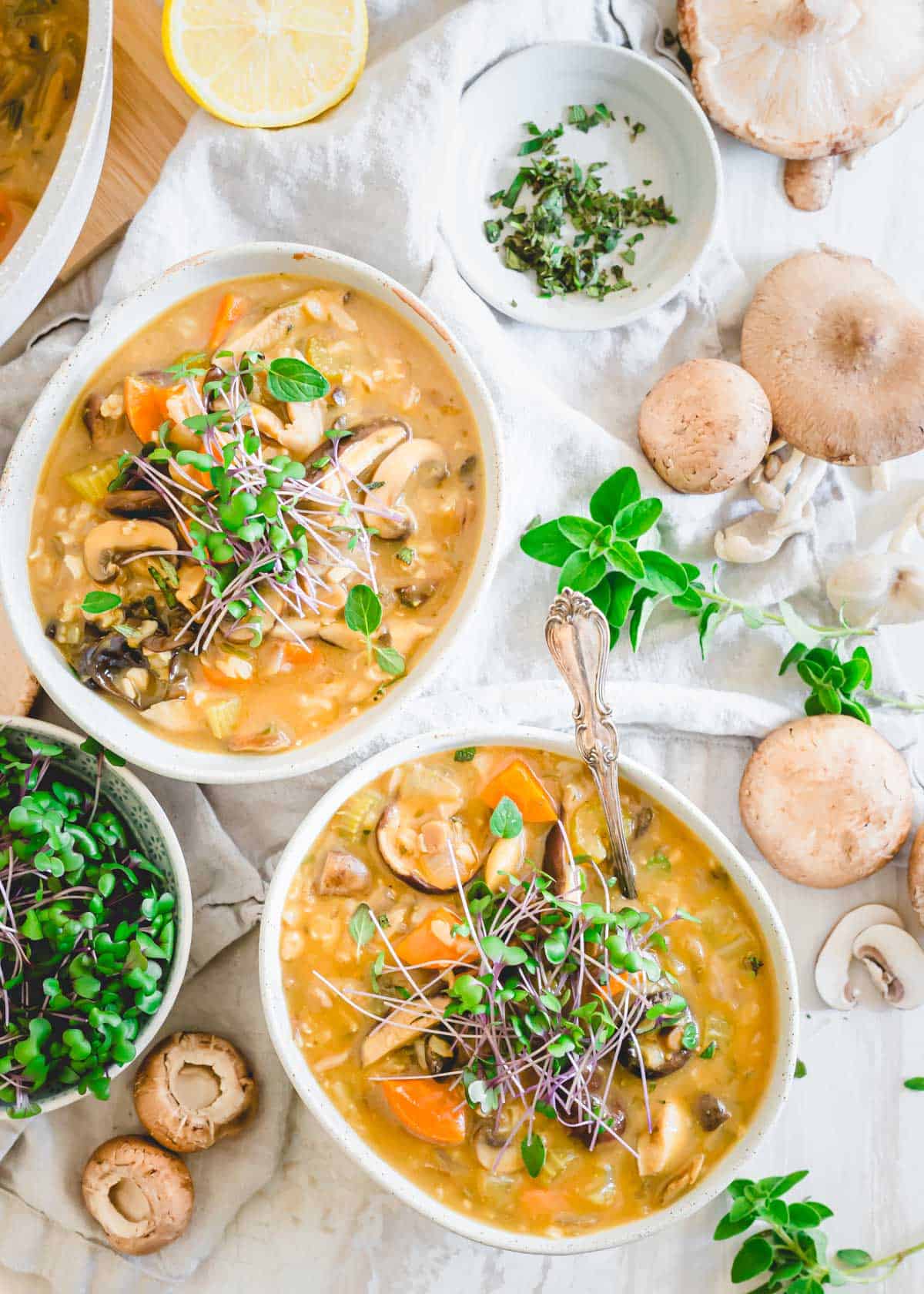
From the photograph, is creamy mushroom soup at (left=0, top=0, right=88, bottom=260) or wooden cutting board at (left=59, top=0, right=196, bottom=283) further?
wooden cutting board at (left=59, top=0, right=196, bottom=283)

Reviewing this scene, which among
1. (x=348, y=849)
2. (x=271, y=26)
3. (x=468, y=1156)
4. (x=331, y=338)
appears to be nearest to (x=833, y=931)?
(x=468, y=1156)

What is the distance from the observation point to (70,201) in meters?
2.34

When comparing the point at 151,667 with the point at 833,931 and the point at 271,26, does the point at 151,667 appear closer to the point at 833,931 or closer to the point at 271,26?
the point at 271,26

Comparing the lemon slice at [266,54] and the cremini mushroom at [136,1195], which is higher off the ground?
the lemon slice at [266,54]

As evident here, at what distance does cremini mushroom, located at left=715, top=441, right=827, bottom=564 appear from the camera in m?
3.06

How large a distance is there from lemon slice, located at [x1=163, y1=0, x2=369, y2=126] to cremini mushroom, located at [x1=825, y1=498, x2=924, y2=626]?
1.82 m

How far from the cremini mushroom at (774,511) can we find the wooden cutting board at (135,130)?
5.81 feet

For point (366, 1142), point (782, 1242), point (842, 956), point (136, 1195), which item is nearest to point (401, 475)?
point (366, 1142)

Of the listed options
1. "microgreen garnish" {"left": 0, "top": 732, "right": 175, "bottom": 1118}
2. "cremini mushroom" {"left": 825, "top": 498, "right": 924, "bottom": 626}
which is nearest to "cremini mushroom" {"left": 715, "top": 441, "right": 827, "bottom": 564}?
"cremini mushroom" {"left": 825, "top": 498, "right": 924, "bottom": 626}

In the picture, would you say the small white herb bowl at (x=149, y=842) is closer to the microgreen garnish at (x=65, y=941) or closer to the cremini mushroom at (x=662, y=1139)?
the microgreen garnish at (x=65, y=941)

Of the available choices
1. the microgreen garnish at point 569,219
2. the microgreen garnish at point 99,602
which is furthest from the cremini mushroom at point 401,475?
A: the microgreen garnish at point 569,219

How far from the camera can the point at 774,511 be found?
3.14m

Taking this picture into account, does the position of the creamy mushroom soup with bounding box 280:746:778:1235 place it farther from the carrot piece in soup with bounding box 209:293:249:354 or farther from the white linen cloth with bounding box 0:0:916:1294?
the carrot piece in soup with bounding box 209:293:249:354

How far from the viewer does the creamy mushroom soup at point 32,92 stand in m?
2.48
